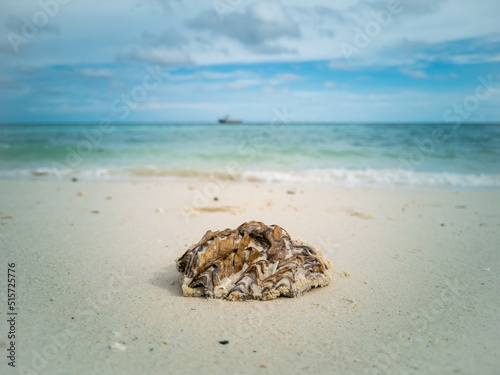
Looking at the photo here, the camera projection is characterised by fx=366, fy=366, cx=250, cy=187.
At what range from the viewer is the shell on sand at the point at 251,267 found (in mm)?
3234

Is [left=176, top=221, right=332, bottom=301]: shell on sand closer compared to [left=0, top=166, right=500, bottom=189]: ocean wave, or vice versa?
[left=176, top=221, right=332, bottom=301]: shell on sand

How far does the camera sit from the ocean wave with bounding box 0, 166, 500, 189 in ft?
35.8

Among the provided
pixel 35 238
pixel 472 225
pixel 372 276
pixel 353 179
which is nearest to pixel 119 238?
pixel 35 238

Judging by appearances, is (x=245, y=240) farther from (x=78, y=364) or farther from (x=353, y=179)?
(x=353, y=179)

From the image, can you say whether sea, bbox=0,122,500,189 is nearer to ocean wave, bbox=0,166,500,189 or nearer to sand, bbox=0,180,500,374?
ocean wave, bbox=0,166,500,189

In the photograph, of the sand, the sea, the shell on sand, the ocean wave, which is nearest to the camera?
the sand

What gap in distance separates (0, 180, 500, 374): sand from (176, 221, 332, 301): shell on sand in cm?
10

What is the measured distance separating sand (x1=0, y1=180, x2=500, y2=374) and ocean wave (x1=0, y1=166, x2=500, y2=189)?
14.8 ft

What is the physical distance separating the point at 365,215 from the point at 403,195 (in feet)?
8.75

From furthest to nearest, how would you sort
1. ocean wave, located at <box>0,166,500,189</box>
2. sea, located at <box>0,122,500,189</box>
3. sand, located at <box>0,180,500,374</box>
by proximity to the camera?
sea, located at <box>0,122,500,189</box> → ocean wave, located at <box>0,166,500,189</box> → sand, located at <box>0,180,500,374</box>

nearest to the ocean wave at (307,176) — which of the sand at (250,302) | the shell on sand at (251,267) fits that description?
the sand at (250,302)

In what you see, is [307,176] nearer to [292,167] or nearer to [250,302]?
[292,167]

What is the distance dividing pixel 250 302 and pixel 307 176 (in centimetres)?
931

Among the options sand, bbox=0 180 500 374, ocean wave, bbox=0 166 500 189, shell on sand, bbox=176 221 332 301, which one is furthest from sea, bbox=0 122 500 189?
shell on sand, bbox=176 221 332 301
